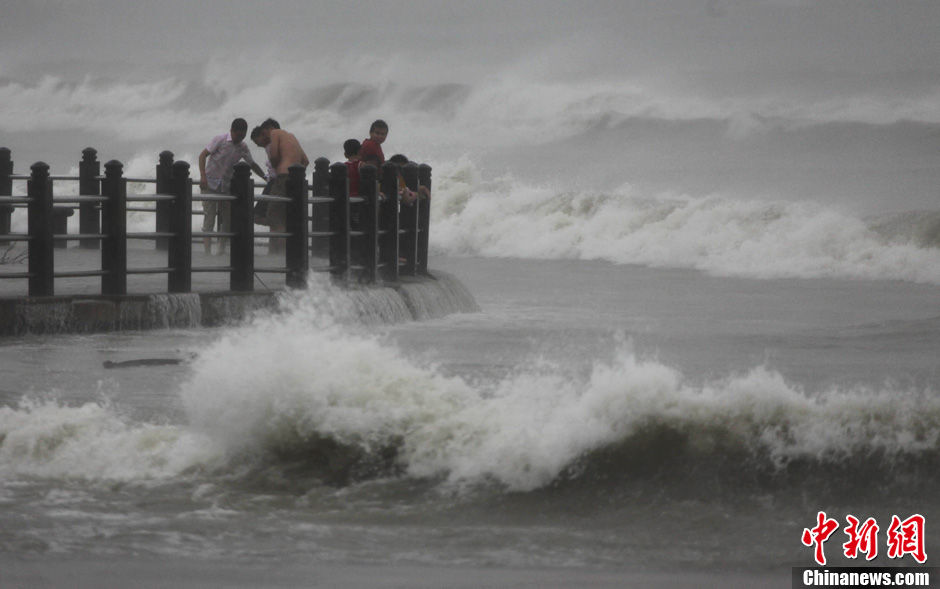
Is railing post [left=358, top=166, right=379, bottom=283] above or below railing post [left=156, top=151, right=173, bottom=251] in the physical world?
below

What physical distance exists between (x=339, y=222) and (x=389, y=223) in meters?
1.20

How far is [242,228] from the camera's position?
52.1 feet

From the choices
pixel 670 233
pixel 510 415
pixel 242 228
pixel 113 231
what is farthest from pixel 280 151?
pixel 670 233

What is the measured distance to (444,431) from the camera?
965cm

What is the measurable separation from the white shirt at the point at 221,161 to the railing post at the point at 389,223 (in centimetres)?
191

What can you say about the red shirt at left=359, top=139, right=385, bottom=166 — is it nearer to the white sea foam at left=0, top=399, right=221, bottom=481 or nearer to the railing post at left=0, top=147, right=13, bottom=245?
the railing post at left=0, top=147, right=13, bottom=245

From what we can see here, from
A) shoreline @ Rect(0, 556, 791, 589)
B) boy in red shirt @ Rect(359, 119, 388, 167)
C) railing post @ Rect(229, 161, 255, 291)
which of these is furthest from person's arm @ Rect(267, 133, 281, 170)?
shoreline @ Rect(0, 556, 791, 589)

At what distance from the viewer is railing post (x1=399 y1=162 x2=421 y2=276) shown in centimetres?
1903

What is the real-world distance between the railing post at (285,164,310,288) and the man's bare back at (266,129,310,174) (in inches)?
80.7

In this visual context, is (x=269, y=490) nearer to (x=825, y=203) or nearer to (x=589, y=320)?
(x=589, y=320)

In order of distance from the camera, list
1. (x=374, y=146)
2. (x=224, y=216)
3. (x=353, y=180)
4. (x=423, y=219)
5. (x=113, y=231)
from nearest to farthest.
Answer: (x=113, y=231), (x=353, y=180), (x=374, y=146), (x=423, y=219), (x=224, y=216)

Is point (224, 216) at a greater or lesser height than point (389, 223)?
greater

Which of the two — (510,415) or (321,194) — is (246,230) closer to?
(321,194)

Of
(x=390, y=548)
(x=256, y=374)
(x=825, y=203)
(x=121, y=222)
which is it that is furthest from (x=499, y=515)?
(x=825, y=203)
